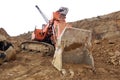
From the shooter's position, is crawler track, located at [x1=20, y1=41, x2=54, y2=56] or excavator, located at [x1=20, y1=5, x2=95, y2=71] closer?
excavator, located at [x1=20, y1=5, x2=95, y2=71]

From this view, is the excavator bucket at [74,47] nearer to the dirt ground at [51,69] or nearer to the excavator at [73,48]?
the excavator at [73,48]

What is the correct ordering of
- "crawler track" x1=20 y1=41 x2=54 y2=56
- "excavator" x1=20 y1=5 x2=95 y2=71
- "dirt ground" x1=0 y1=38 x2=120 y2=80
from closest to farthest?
"dirt ground" x1=0 y1=38 x2=120 y2=80, "excavator" x1=20 y1=5 x2=95 y2=71, "crawler track" x1=20 y1=41 x2=54 y2=56

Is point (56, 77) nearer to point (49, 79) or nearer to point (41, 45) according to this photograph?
point (49, 79)

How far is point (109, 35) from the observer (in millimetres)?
19031

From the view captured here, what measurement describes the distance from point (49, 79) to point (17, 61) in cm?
261

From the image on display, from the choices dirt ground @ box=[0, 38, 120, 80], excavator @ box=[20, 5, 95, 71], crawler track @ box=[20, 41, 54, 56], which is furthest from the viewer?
crawler track @ box=[20, 41, 54, 56]

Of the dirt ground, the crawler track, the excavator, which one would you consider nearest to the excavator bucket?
the excavator

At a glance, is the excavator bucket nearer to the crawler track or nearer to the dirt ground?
the dirt ground

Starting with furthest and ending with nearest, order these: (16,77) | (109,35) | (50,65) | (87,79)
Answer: (109,35) < (50,65) < (16,77) < (87,79)

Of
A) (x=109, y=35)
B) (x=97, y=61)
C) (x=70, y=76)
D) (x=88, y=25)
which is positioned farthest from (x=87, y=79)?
(x=88, y=25)

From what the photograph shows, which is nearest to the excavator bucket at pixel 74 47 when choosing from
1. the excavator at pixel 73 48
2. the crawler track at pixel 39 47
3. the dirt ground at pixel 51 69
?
the excavator at pixel 73 48

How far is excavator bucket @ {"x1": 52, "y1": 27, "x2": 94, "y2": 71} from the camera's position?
29.8 ft

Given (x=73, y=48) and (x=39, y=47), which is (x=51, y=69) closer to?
(x=73, y=48)

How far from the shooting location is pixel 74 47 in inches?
362
